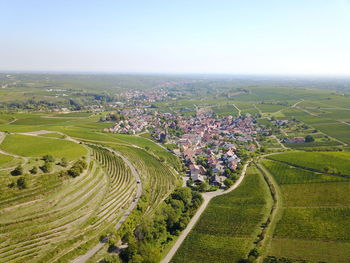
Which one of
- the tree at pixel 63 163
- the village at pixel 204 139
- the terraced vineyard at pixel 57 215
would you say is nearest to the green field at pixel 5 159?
the terraced vineyard at pixel 57 215

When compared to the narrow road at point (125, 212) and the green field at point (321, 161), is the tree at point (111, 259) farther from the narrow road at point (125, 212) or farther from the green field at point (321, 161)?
the green field at point (321, 161)

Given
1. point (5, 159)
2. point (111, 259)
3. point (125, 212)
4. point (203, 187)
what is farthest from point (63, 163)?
point (203, 187)

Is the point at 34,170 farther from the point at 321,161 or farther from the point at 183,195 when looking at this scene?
the point at 321,161

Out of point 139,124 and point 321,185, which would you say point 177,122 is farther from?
point 321,185

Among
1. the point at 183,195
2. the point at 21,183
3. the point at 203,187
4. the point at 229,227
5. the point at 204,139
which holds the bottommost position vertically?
the point at 229,227

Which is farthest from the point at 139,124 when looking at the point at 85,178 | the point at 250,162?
the point at 85,178

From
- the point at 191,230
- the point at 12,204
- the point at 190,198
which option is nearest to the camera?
the point at 12,204
